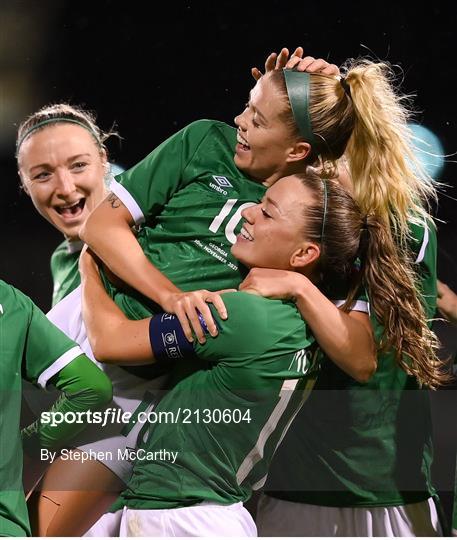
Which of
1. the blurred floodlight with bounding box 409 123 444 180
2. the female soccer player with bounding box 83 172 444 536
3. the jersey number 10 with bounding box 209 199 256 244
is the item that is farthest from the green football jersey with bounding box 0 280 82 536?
the blurred floodlight with bounding box 409 123 444 180

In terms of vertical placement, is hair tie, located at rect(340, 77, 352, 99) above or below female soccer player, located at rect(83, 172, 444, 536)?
above

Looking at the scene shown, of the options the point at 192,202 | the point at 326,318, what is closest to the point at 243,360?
the point at 326,318

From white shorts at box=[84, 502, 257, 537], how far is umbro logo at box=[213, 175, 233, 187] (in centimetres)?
80

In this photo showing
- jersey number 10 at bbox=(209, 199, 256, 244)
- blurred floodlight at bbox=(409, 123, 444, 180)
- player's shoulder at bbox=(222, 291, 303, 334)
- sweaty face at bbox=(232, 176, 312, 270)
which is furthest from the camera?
blurred floodlight at bbox=(409, 123, 444, 180)

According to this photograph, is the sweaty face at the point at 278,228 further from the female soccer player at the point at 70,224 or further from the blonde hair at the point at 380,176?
the female soccer player at the point at 70,224

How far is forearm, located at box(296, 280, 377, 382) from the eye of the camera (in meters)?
2.21

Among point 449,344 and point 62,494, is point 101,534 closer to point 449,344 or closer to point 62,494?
point 62,494

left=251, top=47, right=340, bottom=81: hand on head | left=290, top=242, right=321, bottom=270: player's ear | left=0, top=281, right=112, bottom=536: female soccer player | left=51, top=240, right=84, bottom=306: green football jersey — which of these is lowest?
left=0, top=281, right=112, bottom=536: female soccer player

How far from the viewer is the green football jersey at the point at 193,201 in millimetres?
2326

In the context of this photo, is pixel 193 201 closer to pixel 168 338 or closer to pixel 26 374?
pixel 168 338

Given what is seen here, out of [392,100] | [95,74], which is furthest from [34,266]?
[392,100]

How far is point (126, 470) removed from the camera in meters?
2.34

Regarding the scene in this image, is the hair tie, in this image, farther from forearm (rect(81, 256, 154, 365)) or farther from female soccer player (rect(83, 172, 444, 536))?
forearm (rect(81, 256, 154, 365))

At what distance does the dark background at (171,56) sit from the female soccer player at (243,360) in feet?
0.97
